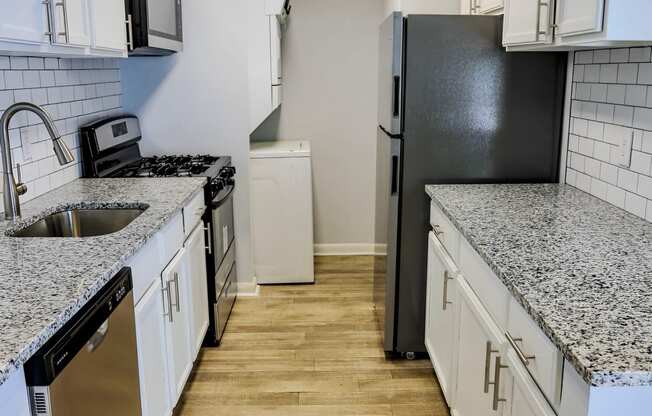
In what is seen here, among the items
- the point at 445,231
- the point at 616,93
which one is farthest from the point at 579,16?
the point at 445,231

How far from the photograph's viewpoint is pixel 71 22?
6.75 feet

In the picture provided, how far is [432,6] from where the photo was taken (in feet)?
11.0

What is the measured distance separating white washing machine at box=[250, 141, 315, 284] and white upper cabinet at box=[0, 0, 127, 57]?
1470mm

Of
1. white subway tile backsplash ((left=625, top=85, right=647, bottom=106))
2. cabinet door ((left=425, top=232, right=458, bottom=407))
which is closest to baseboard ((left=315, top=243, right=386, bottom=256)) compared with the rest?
cabinet door ((left=425, top=232, right=458, bottom=407))

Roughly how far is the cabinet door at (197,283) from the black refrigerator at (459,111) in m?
0.93

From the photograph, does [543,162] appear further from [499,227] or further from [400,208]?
[499,227]

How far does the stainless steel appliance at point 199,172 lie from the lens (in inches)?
118

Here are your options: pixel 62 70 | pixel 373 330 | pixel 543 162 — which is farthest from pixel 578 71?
pixel 62 70

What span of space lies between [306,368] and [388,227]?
0.80 m

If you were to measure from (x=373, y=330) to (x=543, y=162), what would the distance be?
1.31 meters

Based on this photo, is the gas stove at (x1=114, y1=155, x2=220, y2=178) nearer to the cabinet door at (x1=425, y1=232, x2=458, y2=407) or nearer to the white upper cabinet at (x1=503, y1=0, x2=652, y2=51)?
the cabinet door at (x1=425, y1=232, x2=458, y2=407)

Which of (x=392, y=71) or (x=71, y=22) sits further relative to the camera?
(x=392, y=71)

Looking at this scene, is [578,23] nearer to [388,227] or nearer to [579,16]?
[579,16]

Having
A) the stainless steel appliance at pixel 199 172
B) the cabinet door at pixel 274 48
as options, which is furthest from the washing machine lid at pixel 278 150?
the cabinet door at pixel 274 48
